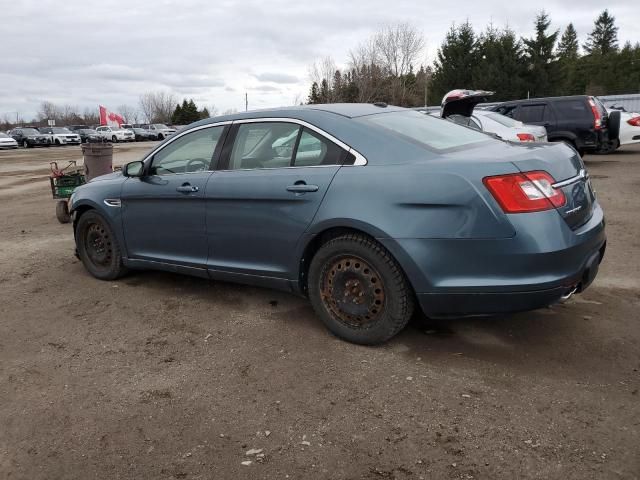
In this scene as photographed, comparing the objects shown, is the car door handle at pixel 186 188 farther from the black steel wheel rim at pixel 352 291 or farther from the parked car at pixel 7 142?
the parked car at pixel 7 142

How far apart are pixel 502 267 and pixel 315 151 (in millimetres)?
1477

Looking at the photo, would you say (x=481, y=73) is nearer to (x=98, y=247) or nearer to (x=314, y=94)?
(x=314, y=94)

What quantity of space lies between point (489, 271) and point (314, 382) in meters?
1.20

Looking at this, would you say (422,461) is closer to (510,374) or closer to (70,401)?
(510,374)

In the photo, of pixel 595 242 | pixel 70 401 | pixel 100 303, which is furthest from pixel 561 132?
pixel 70 401

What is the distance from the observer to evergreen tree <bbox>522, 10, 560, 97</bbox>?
45656 millimetres

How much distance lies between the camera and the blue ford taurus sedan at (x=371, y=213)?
318cm

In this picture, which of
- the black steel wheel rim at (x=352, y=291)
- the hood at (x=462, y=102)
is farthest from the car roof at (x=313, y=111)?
the hood at (x=462, y=102)

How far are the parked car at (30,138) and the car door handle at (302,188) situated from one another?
4552cm

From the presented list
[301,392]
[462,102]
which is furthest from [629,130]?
[301,392]

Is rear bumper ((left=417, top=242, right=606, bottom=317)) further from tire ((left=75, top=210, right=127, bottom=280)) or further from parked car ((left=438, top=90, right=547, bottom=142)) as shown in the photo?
parked car ((left=438, top=90, right=547, bottom=142))

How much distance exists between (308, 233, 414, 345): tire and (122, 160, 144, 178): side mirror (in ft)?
6.64

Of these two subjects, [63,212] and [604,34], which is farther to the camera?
[604,34]

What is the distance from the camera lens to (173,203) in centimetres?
465
